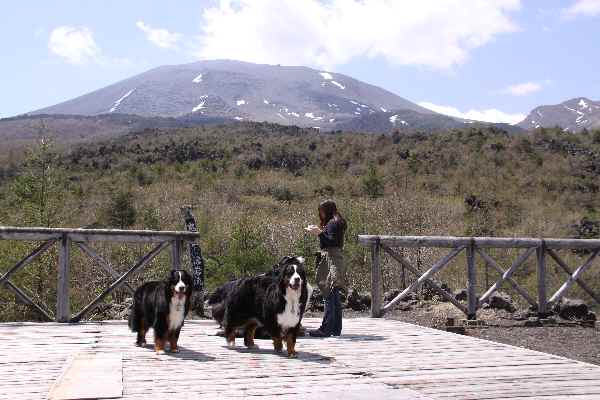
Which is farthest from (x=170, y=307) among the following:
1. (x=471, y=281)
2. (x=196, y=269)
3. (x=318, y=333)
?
(x=471, y=281)

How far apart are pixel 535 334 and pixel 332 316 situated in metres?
3.43

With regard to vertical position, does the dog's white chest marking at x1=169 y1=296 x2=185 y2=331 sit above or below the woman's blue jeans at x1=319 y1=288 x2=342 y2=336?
above

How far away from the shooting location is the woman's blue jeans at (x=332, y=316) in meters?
8.48

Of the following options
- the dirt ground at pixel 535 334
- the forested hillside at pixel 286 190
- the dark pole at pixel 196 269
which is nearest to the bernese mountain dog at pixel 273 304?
the dirt ground at pixel 535 334

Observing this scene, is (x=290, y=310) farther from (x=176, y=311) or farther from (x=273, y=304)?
(x=176, y=311)

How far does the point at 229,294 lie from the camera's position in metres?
7.64

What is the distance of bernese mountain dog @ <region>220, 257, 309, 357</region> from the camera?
6906 mm

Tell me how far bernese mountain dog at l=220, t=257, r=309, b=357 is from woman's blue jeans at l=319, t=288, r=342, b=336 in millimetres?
1245

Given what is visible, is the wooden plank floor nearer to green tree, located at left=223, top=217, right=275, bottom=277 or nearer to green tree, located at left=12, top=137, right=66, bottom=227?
green tree, located at left=223, top=217, right=275, bottom=277

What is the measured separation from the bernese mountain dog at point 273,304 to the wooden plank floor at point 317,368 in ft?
0.71

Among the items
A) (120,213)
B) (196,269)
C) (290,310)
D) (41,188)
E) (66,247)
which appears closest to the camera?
(290,310)

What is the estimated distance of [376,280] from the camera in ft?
34.2

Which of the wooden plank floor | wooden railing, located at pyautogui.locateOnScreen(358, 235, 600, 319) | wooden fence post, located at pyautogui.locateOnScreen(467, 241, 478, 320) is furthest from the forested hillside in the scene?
the wooden plank floor

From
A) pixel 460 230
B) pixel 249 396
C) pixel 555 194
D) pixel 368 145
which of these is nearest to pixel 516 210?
pixel 555 194
